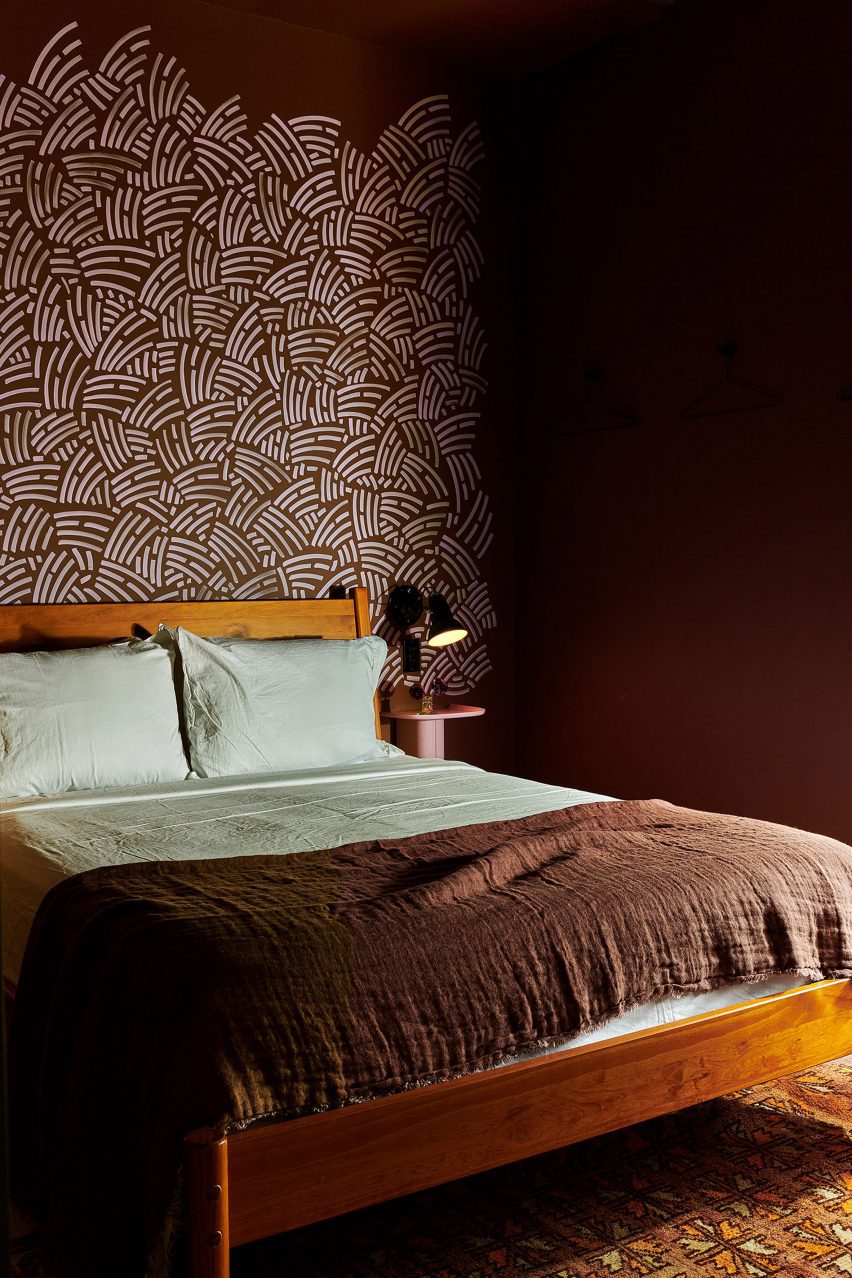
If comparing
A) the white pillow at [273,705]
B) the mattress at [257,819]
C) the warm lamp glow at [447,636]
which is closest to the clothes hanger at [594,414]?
the warm lamp glow at [447,636]

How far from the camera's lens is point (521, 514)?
15.6 ft

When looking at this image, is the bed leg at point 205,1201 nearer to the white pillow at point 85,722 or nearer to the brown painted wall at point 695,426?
the white pillow at point 85,722

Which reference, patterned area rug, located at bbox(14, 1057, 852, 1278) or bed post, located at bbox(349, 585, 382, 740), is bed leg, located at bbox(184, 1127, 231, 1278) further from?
bed post, located at bbox(349, 585, 382, 740)

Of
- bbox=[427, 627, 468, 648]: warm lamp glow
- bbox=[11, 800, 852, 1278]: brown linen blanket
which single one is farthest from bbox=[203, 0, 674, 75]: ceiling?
bbox=[11, 800, 852, 1278]: brown linen blanket

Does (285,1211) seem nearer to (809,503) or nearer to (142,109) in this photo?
(809,503)

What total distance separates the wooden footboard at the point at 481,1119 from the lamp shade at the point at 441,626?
198 cm

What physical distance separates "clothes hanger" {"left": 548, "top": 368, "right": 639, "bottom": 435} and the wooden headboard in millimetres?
1012

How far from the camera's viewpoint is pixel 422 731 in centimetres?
421

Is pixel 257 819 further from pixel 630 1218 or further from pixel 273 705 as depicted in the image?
pixel 630 1218

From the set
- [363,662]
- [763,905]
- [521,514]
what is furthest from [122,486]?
[763,905]

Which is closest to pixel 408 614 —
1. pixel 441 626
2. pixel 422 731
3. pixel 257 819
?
pixel 441 626

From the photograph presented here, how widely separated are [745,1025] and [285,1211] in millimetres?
979

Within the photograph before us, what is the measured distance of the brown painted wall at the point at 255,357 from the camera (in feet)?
11.9

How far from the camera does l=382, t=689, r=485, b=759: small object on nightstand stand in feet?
13.8
